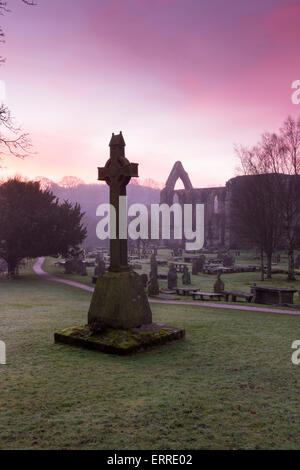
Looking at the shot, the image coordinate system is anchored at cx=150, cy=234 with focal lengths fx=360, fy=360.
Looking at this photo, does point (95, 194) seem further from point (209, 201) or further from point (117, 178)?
point (117, 178)

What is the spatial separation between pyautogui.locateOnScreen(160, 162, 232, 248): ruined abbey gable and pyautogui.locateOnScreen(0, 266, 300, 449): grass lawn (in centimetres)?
4595

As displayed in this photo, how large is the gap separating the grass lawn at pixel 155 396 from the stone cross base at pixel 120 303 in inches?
28.1

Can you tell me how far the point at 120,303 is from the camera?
6.29 metres

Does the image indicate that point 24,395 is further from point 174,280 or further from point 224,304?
point 174,280

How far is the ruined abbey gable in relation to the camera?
54.5 m

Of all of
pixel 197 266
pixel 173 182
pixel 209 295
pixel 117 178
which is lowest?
pixel 209 295

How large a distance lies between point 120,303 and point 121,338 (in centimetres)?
63

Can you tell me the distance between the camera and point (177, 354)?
18.8 feet

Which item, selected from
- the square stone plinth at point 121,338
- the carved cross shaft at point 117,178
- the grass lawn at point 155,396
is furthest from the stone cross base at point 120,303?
the grass lawn at point 155,396

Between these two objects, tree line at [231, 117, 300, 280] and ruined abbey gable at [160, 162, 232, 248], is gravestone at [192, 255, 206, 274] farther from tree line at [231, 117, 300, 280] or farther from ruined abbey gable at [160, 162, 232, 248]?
ruined abbey gable at [160, 162, 232, 248]

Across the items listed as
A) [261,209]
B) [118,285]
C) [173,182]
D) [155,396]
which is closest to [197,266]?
[261,209]

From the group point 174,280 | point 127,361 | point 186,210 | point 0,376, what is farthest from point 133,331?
point 186,210

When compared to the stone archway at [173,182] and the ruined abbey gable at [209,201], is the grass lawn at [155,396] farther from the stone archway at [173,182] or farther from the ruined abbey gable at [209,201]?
the stone archway at [173,182]

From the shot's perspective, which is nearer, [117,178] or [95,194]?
[117,178]
